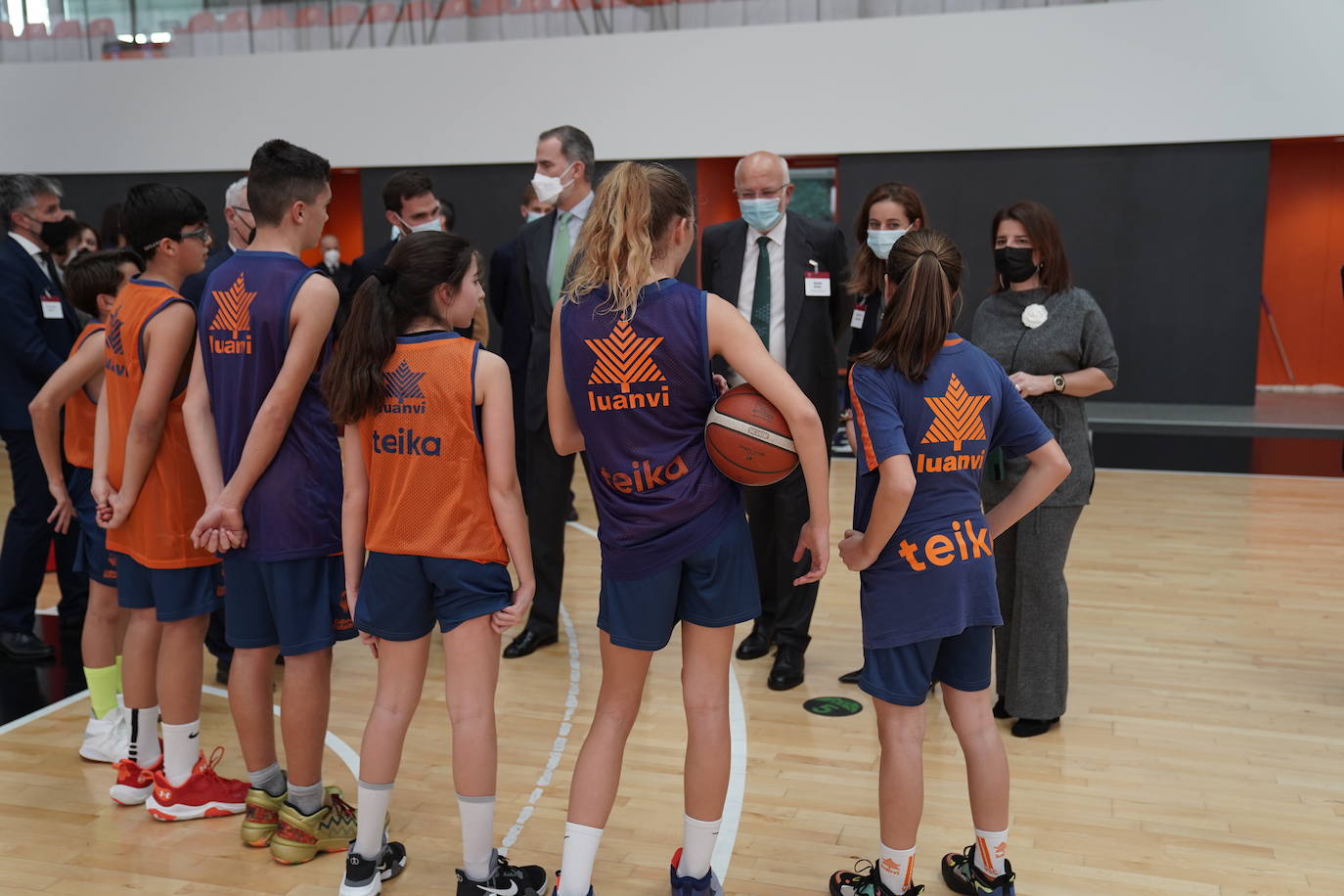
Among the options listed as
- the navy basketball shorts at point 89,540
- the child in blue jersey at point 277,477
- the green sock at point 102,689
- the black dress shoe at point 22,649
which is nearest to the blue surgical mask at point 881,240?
the child in blue jersey at point 277,477

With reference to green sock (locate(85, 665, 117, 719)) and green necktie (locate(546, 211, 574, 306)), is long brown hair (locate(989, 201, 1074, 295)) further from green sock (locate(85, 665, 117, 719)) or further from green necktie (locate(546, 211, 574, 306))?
green sock (locate(85, 665, 117, 719))

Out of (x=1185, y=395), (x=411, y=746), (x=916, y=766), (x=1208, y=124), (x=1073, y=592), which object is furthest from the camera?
(x=1185, y=395)

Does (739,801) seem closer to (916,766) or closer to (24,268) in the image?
(916,766)

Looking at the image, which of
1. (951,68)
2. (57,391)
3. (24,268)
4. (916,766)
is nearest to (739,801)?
(916,766)

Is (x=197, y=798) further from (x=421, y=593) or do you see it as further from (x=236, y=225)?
(x=236, y=225)

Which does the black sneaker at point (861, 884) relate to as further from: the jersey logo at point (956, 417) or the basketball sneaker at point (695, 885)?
the jersey logo at point (956, 417)

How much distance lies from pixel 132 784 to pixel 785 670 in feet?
7.11

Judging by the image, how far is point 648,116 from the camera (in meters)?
11.7

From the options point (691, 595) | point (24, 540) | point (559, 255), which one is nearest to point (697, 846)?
point (691, 595)

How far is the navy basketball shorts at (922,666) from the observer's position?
A: 2.42m

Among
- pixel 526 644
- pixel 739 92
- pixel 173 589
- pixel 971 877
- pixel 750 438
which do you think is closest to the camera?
pixel 750 438

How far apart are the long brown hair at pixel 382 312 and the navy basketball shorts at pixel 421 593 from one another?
35cm

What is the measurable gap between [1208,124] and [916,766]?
32.7ft

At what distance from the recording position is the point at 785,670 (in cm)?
409
